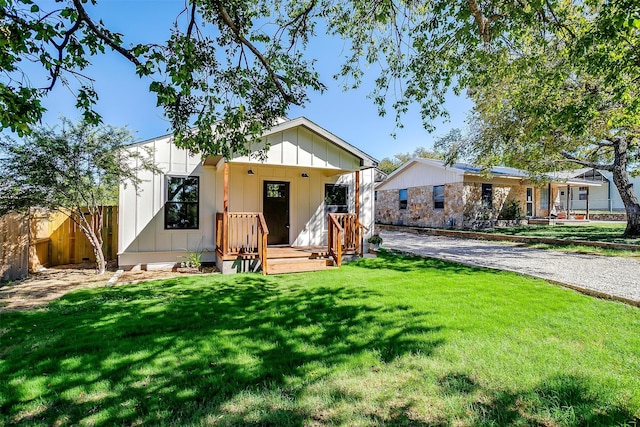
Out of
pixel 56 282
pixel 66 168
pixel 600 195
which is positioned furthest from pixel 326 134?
pixel 600 195

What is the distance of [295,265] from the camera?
7977mm

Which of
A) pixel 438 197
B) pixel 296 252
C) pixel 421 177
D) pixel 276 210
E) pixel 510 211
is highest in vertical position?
pixel 421 177

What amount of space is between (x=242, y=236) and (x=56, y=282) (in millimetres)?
4204

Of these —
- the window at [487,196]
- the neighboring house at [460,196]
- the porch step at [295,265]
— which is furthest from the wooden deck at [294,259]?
the window at [487,196]

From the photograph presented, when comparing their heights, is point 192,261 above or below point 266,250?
below

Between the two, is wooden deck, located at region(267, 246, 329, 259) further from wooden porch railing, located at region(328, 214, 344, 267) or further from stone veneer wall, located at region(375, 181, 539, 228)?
stone veneer wall, located at region(375, 181, 539, 228)

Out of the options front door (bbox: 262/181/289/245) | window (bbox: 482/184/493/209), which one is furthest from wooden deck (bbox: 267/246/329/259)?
window (bbox: 482/184/493/209)

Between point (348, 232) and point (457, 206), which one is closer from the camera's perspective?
point (348, 232)

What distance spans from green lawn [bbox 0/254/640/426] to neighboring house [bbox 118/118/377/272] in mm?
2930

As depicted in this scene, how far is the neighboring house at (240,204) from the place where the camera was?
798 cm

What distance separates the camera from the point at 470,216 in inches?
716

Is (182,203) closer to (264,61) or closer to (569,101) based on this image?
(264,61)

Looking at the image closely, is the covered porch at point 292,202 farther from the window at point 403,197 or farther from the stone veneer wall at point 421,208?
the window at point 403,197

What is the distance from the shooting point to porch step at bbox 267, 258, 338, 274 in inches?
307
